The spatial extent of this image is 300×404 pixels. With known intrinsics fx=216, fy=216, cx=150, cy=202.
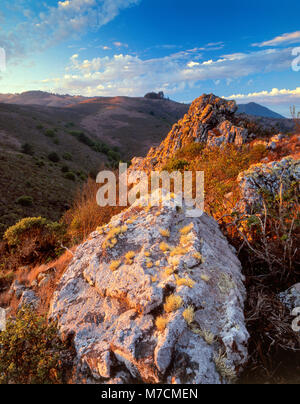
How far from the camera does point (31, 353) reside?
2398mm

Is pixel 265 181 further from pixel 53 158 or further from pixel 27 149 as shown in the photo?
pixel 27 149

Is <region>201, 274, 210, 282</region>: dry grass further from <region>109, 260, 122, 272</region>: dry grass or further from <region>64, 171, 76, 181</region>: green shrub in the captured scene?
<region>64, 171, 76, 181</region>: green shrub

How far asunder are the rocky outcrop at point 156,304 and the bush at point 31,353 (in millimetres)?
176

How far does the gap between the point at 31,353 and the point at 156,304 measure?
152 cm

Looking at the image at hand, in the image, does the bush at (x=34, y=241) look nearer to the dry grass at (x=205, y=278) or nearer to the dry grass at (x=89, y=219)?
the dry grass at (x=89, y=219)

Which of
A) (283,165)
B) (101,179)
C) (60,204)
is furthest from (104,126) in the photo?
(283,165)

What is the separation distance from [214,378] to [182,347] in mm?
339

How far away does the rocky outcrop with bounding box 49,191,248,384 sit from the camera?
1.93 meters

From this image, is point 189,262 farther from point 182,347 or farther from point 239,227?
point 239,227

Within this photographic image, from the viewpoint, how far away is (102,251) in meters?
3.18

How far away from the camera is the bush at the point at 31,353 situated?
86.7 inches

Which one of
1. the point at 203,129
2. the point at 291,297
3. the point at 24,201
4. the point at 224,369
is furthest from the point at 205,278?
the point at 24,201

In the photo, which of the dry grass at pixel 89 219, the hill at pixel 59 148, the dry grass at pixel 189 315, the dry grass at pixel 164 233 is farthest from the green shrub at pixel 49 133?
the dry grass at pixel 189 315

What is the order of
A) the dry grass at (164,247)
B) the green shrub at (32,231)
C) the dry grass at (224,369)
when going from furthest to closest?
the green shrub at (32,231)
the dry grass at (164,247)
the dry grass at (224,369)
